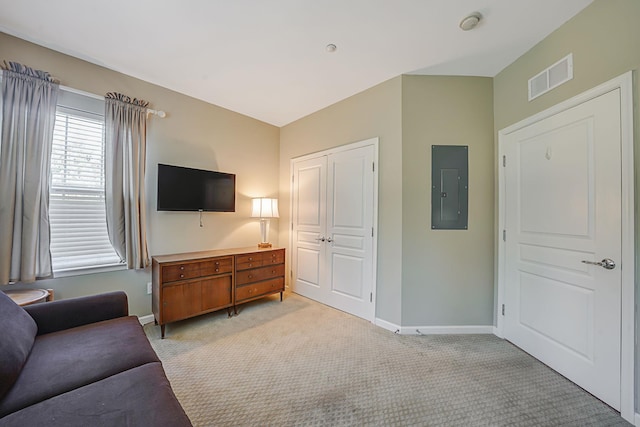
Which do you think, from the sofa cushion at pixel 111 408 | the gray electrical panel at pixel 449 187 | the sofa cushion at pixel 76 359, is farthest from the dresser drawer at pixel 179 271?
the gray electrical panel at pixel 449 187

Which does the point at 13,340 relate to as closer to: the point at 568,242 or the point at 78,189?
the point at 78,189

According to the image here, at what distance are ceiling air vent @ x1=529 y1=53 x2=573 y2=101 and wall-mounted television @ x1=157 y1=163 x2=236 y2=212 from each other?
3.28 meters

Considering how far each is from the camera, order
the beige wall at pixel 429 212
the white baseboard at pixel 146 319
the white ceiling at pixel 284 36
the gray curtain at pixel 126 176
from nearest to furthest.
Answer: the white ceiling at pixel 284 36, the gray curtain at pixel 126 176, the beige wall at pixel 429 212, the white baseboard at pixel 146 319

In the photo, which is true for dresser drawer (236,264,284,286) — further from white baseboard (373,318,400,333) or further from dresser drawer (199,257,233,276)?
white baseboard (373,318,400,333)

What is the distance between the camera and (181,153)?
116 inches

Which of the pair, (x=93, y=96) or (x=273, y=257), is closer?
(x=93, y=96)

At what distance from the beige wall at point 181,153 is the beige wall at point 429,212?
217 cm

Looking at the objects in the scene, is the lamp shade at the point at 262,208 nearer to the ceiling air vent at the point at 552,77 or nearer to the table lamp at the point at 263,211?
the table lamp at the point at 263,211

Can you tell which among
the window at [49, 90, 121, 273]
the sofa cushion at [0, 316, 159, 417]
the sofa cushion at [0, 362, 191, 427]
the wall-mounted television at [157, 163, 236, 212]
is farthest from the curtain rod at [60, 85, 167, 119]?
the sofa cushion at [0, 362, 191, 427]

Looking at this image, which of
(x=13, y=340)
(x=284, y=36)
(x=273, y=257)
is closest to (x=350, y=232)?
(x=273, y=257)

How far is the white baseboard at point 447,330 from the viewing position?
101 inches

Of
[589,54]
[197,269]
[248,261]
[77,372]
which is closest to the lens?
[77,372]

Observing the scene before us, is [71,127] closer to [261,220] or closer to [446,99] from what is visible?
[261,220]

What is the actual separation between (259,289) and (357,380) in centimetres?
173
